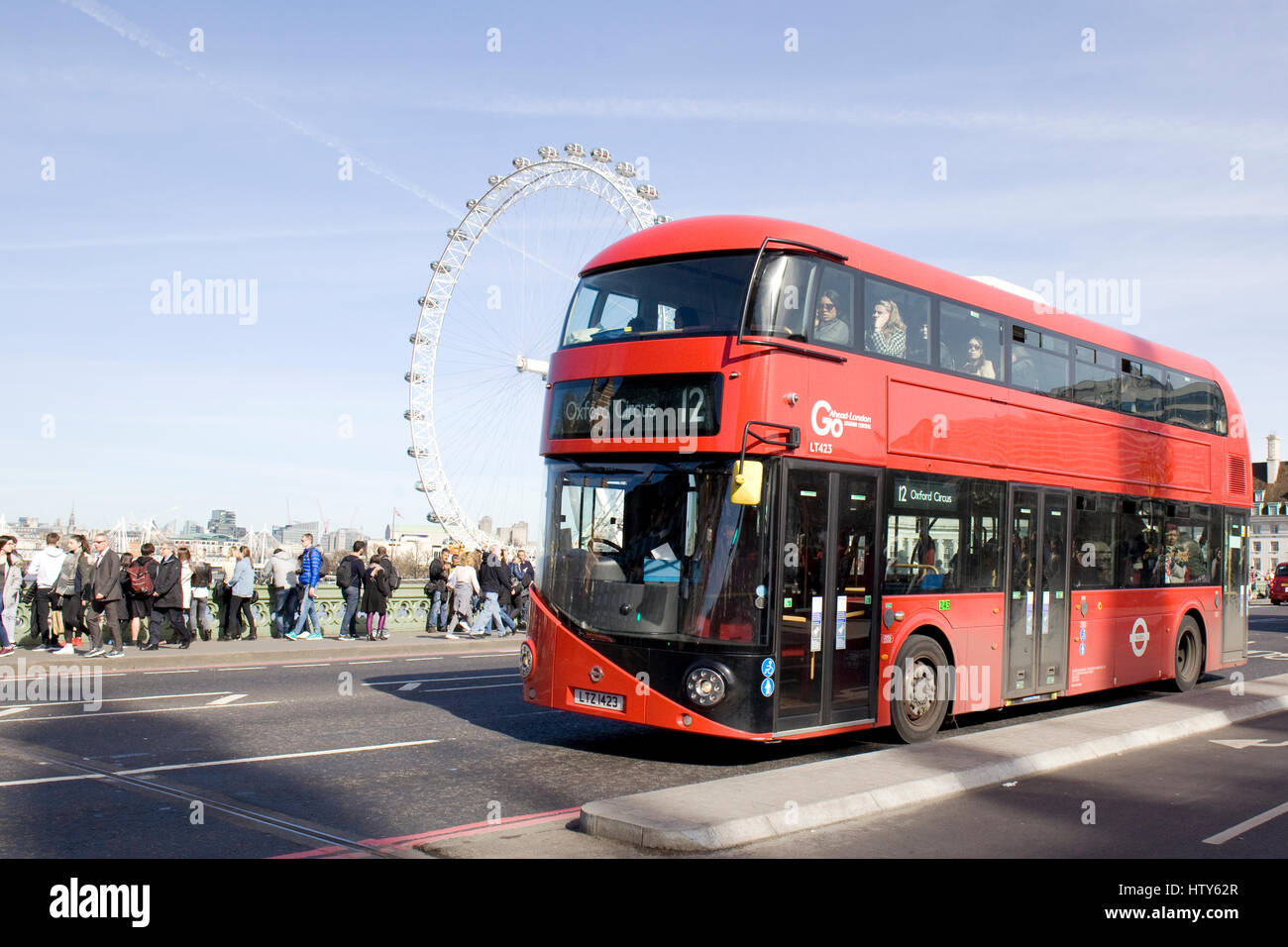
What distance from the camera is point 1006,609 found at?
40.7 ft

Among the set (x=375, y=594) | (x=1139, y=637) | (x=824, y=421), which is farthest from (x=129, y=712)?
(x=1139, y=637)

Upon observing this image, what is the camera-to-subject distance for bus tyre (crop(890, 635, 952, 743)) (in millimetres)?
10883

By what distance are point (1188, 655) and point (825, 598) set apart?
9.23 meters

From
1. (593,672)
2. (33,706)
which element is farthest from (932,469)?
(33,706)

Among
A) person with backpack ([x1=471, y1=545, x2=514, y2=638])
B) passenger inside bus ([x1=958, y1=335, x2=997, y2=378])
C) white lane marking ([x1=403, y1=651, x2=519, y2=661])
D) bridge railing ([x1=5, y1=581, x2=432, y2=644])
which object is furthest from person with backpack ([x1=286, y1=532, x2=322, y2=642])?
passenger inside bus ([x1=958, y1=335, x2=997, y2=378])

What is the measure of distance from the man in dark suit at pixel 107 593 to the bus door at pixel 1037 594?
1236cm

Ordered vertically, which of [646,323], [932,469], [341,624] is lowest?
[341,624]

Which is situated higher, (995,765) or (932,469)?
(932,469)

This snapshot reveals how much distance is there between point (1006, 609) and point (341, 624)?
13.9 metres

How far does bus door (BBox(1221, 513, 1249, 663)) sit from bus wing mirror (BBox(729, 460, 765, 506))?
1105 cm

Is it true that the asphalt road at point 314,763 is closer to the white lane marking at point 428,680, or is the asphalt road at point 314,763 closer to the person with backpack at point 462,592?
the white lane marking at point 428,680
